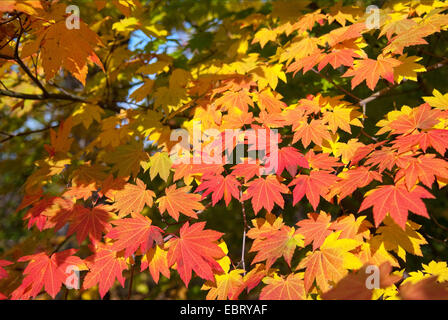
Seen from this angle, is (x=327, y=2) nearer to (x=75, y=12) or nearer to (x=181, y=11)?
(x=181, y=11)

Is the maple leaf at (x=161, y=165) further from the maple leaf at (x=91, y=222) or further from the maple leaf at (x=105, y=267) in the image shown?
the maple leaf at (x=105, y=267)

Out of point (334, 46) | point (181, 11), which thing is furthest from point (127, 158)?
point (181, 11)

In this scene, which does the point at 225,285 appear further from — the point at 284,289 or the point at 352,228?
the point at 352,228

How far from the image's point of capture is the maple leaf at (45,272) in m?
1.45

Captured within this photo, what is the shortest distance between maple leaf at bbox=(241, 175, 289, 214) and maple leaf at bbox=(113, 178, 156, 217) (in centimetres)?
54

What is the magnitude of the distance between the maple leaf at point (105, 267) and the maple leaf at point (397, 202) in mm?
1110

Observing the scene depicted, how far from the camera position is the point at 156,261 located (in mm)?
1444

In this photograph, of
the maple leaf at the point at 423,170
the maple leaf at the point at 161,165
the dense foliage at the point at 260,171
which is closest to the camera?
the maple leaf at the point at 423,170

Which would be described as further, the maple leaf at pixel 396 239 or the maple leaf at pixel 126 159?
the maple leaf at pixel 126 159

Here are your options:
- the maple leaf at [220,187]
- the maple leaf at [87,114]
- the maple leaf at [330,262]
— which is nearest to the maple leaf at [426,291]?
Answer: the maple leaf at [330,262]

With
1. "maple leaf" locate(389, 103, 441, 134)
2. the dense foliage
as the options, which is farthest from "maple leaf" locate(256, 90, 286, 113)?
"maple leaf" locate(389, 103, 441, 134)

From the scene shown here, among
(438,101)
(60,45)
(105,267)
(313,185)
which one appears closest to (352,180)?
(313,185)

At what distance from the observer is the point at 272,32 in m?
2.22

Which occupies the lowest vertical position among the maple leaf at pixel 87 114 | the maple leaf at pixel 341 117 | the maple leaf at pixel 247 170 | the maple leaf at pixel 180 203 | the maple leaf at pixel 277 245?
the maple leaf at pixel 277 245
